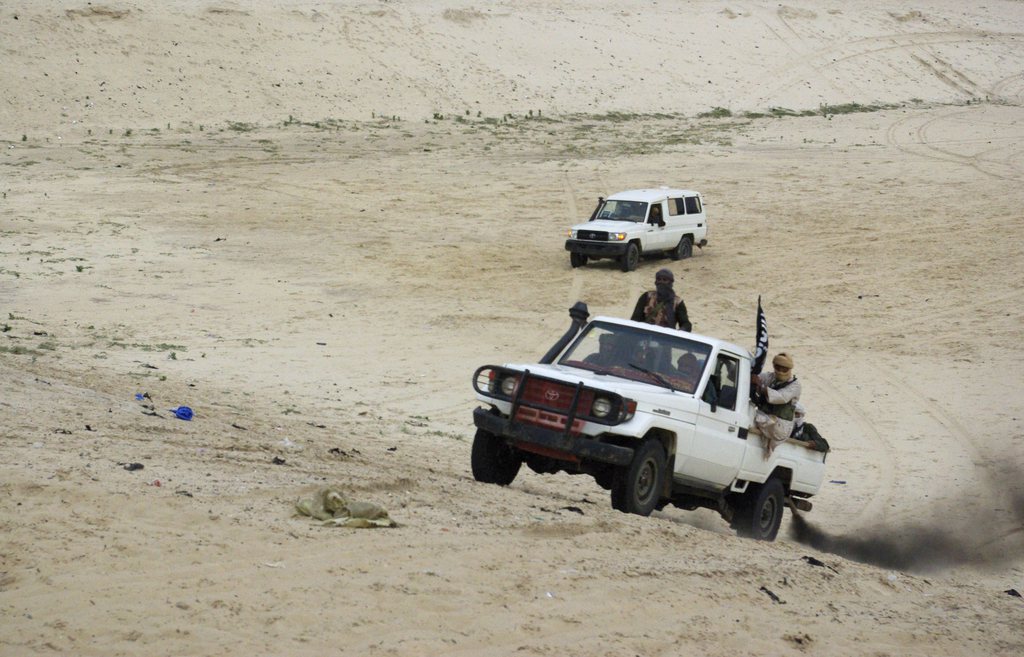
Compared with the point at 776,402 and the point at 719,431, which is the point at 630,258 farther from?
the point at 719,431

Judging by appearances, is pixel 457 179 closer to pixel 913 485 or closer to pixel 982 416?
pixel 982 416

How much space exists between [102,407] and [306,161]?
24.0m

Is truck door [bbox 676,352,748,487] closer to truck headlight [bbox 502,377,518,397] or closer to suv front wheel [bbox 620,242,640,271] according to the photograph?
truck headlight [bbox 502,377,518,397]

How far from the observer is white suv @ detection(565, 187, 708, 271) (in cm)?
2591

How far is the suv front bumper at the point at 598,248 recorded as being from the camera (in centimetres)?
2581

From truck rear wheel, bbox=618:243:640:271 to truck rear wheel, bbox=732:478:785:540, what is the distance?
14.0m

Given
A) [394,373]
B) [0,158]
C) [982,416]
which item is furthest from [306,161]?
[982,416]

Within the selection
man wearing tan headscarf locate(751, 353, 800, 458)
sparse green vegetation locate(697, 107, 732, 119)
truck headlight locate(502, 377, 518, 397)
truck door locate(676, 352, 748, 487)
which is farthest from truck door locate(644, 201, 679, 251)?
sparse green vegetation locate(697, 107, 732, 119)

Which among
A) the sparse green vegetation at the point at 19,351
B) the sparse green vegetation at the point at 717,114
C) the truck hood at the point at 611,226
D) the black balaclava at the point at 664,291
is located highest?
the sparse green vegetation at the point at 717,114

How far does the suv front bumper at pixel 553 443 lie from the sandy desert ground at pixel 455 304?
1.47 feet

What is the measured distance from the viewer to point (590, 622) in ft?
24.2

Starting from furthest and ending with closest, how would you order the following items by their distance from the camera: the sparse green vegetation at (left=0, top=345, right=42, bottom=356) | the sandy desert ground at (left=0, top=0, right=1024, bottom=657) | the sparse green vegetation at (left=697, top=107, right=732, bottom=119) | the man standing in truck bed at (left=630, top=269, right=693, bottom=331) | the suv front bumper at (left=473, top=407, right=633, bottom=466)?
1. the sparse green vegetation at (left=697, top=107, right=732, bottom=119)
2. the sparse green vegetation at (left=0, top=345, right=42, bottom=356)
3. the man standing in truck bed at (left=630, top=269, right=693, bottom=331)
4. the suv front bumper at (left=473, top=407, right=633, bottom=466)
5. the sandy desert ground at (left=0, top=0, right=1024, bottom=657)

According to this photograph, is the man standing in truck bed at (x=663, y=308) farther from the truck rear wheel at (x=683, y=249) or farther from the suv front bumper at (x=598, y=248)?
the truck rear wheel at (x=683, y=249)

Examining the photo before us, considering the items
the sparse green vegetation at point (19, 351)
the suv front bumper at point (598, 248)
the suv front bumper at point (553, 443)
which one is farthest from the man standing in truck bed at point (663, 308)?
the suv front bumper at point (598, 248)
